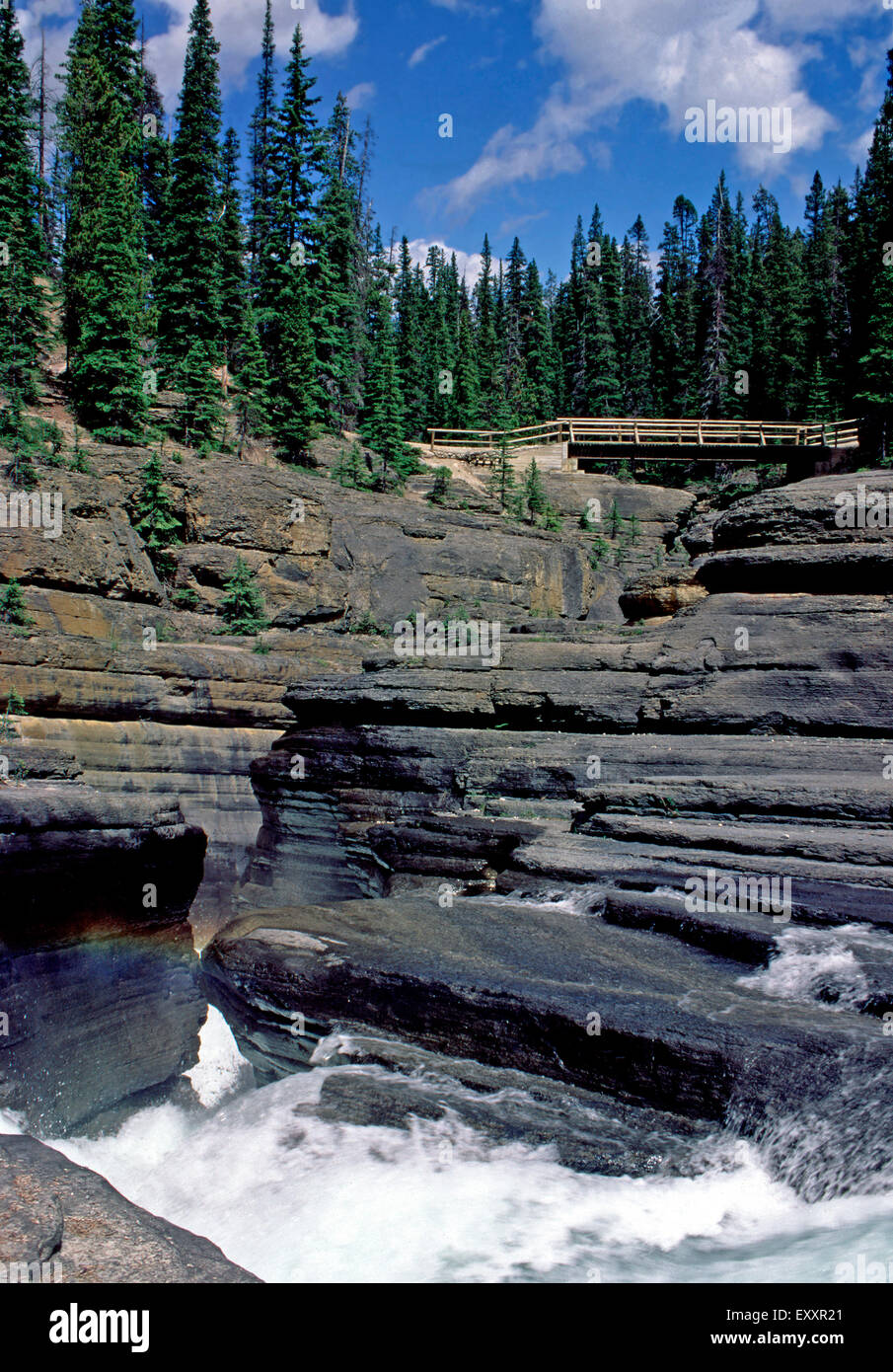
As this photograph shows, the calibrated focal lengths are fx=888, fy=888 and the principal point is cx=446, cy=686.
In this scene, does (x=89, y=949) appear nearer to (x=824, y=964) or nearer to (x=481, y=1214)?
(x=481, y=1214)

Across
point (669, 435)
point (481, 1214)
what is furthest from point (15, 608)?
point (669, 435)

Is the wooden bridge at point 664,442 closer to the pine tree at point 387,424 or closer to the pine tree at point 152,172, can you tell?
the pine tree at point 387,424

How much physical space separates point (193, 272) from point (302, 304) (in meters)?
4.63

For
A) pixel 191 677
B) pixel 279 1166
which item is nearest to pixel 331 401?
pixel 191 677

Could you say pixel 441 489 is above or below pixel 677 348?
below

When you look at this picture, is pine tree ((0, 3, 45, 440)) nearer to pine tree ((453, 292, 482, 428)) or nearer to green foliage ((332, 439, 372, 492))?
green foliage ((332, 439, 372, 492))

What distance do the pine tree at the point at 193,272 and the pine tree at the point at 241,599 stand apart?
6.60 meters

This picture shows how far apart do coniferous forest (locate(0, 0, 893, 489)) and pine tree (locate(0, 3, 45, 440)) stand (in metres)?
0.09

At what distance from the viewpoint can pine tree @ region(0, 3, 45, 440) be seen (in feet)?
Answer: 84.3

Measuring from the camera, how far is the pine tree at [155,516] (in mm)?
24047

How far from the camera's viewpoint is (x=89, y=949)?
1048cm

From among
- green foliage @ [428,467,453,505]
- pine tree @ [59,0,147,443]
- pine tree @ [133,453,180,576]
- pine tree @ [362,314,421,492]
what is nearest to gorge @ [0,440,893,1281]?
pine tree @ [133,453,180,576]

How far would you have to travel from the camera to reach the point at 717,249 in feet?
190
